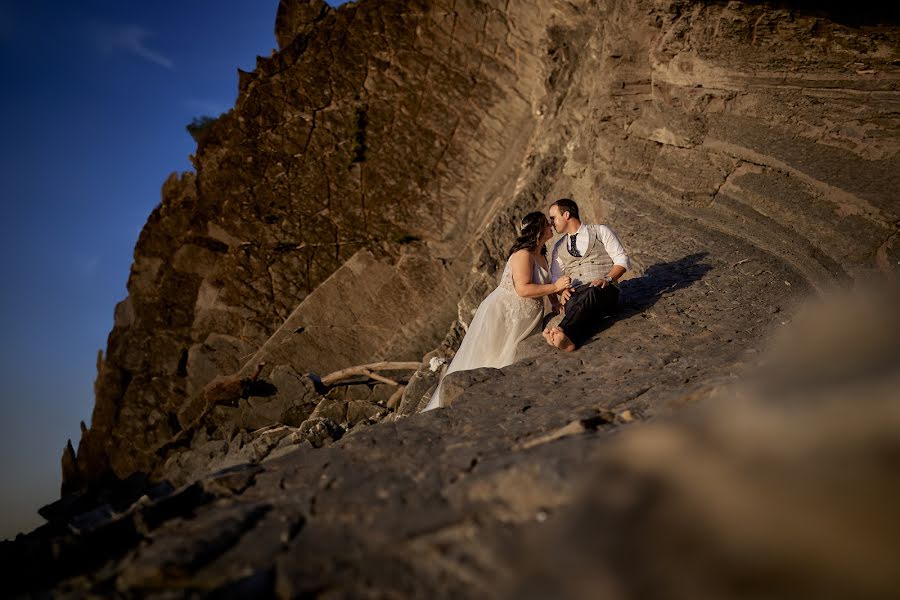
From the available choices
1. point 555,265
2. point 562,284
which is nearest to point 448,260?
point 555,265

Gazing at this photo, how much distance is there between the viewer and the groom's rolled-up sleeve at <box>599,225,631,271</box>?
3662 mm

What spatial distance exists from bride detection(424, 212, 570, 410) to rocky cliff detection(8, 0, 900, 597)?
12.1 inches

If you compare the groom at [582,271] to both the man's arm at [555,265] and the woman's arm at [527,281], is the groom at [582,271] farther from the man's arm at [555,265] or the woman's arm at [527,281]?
the woman's arm at [527,281]

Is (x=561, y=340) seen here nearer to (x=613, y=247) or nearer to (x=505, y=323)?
(x=505, y=323)

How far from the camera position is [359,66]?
837cm

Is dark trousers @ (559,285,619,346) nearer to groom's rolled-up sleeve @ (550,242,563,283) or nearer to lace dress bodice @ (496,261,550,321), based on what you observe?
lace dress bodice @ (496,261,550,321)

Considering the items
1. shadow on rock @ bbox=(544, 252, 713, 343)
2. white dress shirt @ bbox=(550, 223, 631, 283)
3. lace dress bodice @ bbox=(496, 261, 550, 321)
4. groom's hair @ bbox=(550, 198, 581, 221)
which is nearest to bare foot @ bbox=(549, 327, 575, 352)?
shadow on rock @ bbox=(544, 252, 713, 343)

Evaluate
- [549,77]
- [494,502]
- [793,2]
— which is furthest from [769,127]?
[494,502]

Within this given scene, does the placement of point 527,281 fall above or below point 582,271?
above

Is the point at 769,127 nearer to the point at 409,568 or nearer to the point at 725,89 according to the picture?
the point at 725,89

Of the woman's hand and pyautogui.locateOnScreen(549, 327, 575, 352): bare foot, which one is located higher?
the woman's hand

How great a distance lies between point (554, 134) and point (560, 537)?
7475mm

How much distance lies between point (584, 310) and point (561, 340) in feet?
1.02

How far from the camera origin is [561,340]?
3.23 m
